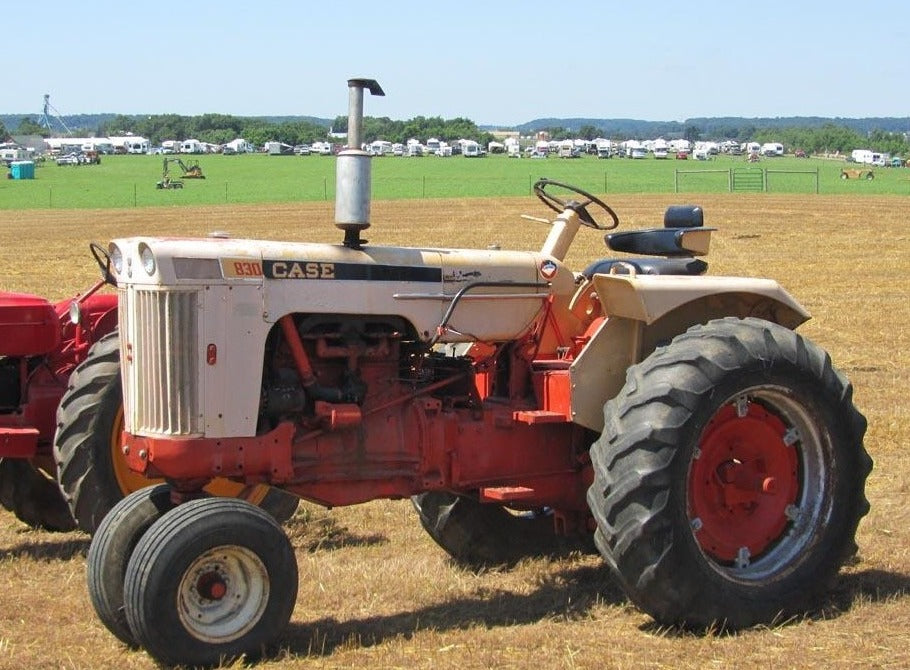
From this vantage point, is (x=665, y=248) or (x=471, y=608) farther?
(x=665, y=248)

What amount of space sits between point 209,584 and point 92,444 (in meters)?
1.75

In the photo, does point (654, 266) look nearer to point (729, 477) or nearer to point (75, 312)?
Answer: point (729, 477)

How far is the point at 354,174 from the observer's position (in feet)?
17.7

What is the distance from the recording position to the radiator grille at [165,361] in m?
5.10

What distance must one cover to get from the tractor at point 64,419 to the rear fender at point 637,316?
1.91m

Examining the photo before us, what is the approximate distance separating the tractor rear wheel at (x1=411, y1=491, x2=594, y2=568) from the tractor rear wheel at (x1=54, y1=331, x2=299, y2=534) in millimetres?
772

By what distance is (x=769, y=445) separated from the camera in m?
5.79

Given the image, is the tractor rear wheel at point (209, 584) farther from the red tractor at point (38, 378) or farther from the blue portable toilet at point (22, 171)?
the blue portable toilet at point (22, 171)

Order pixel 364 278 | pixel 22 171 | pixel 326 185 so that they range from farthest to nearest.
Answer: pixel 22 171 → pixel 326 185 → pixel 364 278

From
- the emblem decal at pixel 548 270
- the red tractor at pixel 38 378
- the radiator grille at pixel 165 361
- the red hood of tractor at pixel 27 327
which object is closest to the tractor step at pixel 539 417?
the emblem decal at pixel 548 270

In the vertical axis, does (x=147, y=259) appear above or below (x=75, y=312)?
above

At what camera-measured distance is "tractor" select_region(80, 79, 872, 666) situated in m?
5.08

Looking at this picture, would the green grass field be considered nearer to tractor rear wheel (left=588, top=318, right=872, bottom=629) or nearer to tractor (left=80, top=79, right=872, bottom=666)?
tractor (left=80, top=79, right=872, bottom=666)

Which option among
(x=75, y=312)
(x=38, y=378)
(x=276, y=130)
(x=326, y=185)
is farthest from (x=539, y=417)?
(x=276, y=130)
